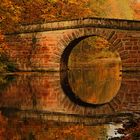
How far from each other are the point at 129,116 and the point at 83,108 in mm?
2695

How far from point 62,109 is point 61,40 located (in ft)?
41.6

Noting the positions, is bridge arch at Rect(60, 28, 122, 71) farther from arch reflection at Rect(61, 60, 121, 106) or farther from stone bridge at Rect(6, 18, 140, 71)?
arch reflection at Rect(61, 60, 121, 106)

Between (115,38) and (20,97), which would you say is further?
(115,38)

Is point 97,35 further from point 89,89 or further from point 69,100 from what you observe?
point 69,100

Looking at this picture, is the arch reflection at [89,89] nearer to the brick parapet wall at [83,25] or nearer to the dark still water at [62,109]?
the dark still water at [62,109]

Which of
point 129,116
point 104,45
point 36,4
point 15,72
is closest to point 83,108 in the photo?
point 129,116

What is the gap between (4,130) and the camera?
33.0 feet

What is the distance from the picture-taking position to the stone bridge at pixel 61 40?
25.2m

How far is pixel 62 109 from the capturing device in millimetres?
13977

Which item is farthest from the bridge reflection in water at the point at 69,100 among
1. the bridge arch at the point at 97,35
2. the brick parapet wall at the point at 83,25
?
the brick parapet wall at the point at 83,25

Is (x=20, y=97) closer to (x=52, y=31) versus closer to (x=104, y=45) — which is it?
(x=52, y=31)

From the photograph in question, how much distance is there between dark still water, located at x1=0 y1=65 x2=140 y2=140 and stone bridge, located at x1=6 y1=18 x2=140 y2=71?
2.75 m

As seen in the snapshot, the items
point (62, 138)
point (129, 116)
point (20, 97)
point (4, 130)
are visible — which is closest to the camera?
point (62, 138)

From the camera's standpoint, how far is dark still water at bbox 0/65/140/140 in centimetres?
987
